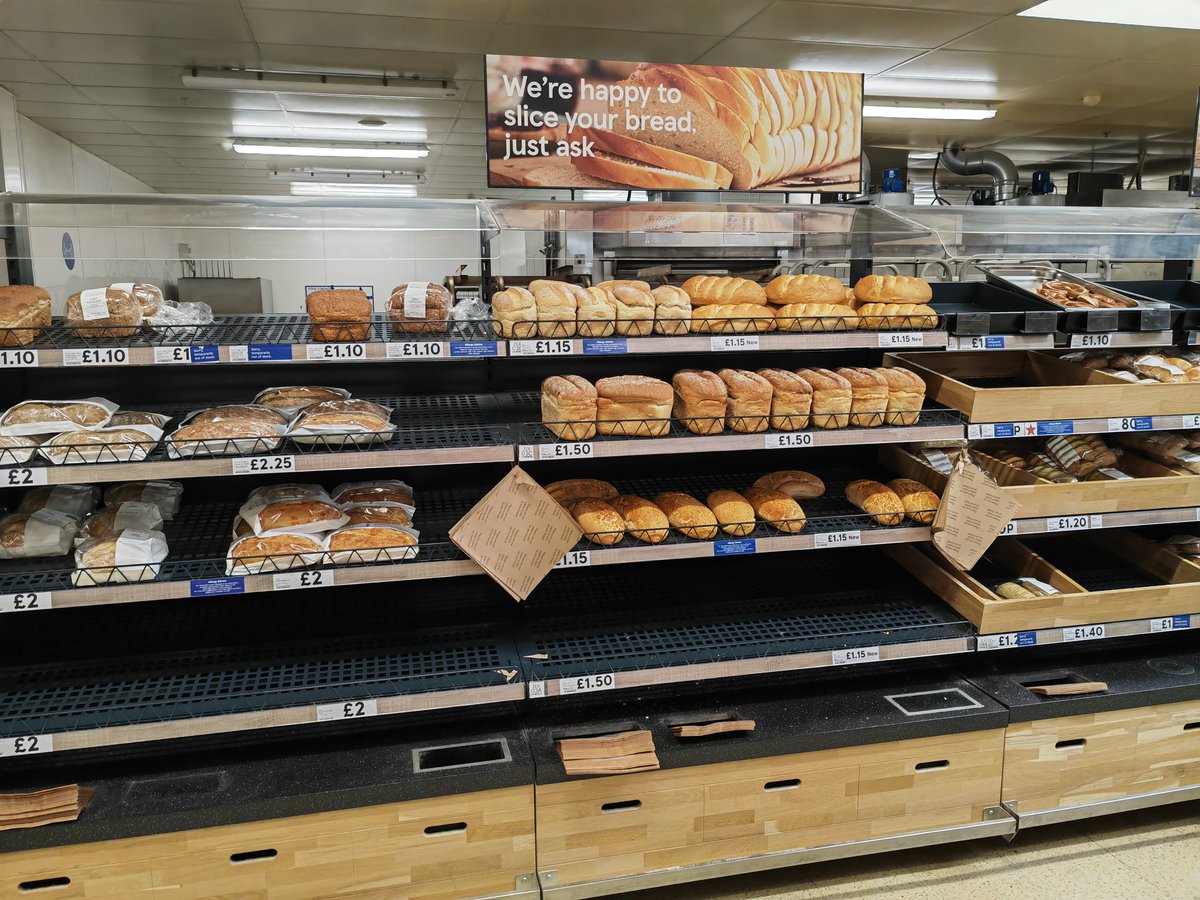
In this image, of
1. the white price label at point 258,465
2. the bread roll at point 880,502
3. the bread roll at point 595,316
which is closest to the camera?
the white price label at point 258,465

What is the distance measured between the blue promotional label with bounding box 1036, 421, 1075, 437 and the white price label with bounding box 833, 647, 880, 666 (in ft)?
2.95

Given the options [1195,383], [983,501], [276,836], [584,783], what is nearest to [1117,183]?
[1195,383]

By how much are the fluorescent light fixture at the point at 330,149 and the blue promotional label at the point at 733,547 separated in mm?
7600

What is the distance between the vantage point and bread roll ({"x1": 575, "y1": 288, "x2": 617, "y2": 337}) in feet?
7.93

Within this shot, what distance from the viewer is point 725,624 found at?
2.77m

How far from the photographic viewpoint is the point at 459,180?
37.1 feet

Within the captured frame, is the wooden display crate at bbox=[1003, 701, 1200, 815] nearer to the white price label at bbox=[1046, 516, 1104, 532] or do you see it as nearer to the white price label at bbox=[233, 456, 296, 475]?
the white price label at bbox=[1046, 516, 1104, 532]

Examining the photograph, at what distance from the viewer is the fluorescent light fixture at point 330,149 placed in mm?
8734

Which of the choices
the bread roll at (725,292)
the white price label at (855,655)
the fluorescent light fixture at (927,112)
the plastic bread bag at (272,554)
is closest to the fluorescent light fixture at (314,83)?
the fluorescent light fixture at (927,112)

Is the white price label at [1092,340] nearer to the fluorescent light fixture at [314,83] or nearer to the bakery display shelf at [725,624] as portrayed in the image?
the bakery display shelf at [725,624]

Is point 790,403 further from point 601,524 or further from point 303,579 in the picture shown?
point 303,579

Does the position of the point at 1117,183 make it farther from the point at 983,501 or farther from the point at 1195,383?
the point at 983,501

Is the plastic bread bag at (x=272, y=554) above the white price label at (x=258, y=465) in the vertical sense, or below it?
below

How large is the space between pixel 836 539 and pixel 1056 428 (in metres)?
0.83
